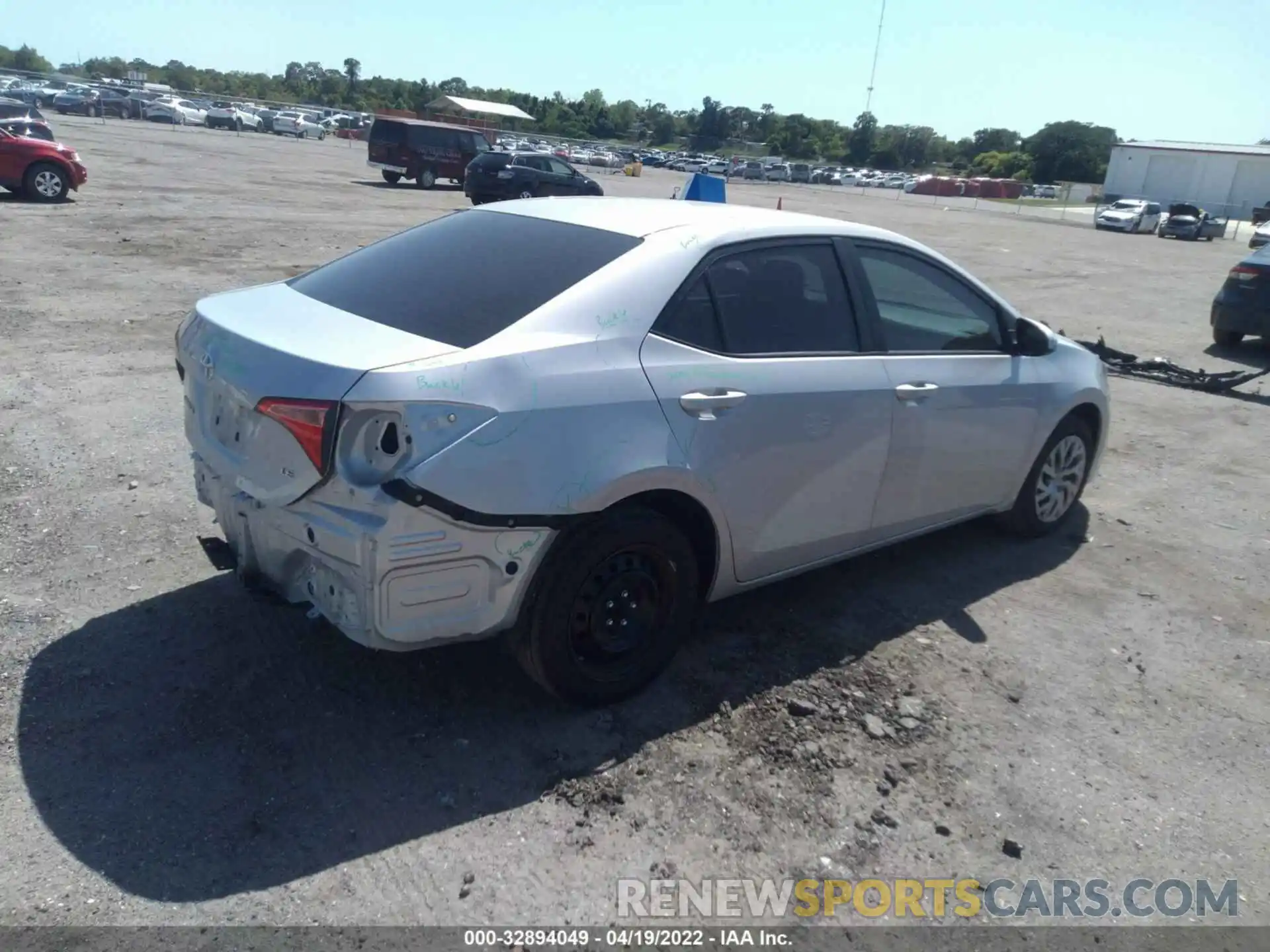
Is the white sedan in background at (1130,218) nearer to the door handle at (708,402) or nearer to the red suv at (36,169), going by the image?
the red suv at (36,169)

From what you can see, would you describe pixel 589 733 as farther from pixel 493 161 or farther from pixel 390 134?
pixel 390 134

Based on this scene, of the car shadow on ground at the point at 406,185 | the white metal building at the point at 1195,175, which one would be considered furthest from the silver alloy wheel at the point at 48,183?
the white metal building at the point at 1195,175

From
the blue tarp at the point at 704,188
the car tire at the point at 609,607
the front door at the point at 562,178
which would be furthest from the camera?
the front door at the point at 562,178

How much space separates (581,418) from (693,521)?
735mm

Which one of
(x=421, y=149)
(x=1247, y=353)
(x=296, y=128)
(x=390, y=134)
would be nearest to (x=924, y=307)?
(x=1247, y=353)

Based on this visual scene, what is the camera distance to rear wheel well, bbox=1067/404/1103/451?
→ 5.64 meters

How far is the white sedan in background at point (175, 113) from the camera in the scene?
57906 millimetres

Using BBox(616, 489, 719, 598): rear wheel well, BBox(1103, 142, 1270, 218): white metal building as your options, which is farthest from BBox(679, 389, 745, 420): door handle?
BBox(1103, 142, 1270, 218): white metal building

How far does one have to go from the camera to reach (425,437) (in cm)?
308

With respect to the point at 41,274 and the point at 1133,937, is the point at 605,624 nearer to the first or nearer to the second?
the point at 1133,937

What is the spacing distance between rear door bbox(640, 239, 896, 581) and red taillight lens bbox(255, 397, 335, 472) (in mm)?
1101

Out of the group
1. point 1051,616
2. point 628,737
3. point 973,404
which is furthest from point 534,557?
point 1051,616

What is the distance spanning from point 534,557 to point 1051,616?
9.26 feet

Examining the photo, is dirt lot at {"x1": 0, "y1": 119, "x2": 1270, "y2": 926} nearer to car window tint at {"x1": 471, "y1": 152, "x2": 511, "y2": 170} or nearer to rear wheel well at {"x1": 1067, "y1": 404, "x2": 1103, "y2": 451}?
rear wheel well at {"x1": 1067, "y1": 404, "x2": 1103, "y2": 451}
